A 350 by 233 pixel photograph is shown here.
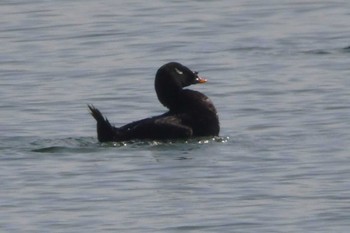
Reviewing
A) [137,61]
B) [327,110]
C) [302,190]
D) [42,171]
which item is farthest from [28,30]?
[302,190]

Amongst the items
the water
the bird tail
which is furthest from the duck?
the water

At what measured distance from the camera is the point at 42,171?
15.3 m

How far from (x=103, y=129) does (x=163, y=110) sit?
3.04 metres

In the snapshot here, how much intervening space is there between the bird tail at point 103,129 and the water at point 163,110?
0.27 ft

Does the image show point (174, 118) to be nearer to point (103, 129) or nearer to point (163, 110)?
point (103, 129)

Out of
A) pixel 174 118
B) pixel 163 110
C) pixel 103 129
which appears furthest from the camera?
pixel 163 110

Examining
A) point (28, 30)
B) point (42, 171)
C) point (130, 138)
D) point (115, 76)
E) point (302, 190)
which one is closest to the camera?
point (302, 190)

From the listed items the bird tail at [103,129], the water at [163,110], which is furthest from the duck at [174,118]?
the water at [163,110]

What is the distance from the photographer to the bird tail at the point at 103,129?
53.8 ft

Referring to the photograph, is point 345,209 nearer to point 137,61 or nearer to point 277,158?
point 277,158

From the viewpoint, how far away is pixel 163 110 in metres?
19.4

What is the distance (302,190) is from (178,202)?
3.30ft

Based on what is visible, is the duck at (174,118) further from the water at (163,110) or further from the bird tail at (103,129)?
the water at (163,110)

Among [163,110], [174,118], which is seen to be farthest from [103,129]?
[163,110]
